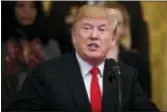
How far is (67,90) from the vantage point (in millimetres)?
2373

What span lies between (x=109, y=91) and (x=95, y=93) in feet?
0.21

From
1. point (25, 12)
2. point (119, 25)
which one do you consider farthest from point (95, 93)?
point (25, 12)

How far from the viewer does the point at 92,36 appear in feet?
7.63

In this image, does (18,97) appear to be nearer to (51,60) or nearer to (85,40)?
(51,60)

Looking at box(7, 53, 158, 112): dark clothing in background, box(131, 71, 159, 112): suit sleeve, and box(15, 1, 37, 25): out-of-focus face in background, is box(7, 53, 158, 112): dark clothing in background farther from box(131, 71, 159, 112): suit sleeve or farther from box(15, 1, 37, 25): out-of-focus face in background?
box(15, 1, 37, 25): out-of-focus face in background

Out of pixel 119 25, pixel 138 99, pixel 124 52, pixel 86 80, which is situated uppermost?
pixel 119 25

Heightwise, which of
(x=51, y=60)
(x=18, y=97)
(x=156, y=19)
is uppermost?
(x=156, y=19)

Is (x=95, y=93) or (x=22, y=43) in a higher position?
(x=22, y=43)

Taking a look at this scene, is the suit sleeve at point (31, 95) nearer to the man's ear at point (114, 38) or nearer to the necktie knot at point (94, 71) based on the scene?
the necktie knot at point (94, 71)

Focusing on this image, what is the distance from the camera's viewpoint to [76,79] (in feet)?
7.83

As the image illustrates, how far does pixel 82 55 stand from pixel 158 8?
40 cm

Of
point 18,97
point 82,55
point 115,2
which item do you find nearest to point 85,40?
point 82,55

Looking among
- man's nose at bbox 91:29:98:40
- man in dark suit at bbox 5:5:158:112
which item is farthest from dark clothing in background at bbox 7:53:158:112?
man's nose at bbox 91:29:98:40

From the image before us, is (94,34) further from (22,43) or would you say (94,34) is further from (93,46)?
(22,43)
